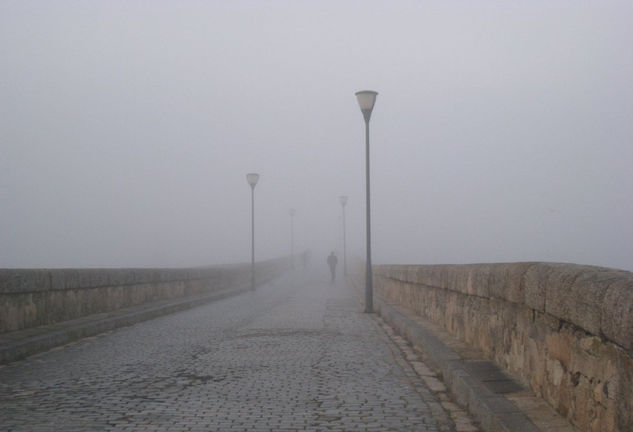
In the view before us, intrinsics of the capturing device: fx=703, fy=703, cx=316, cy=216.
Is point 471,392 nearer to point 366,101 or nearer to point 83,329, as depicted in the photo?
point 83,329

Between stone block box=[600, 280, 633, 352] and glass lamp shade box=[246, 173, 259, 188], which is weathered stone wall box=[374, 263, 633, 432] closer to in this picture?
stone block box=[600, 280, 633, 352]

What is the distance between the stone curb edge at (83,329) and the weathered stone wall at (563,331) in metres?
5.40

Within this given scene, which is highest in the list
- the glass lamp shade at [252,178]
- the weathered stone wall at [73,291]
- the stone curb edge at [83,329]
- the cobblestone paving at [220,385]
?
the glass lamp shade at [252,178]

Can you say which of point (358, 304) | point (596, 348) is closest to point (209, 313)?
point (358, 304)

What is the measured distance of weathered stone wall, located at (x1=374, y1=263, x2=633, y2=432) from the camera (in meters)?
3.63

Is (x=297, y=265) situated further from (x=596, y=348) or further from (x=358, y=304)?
(x=596, y=348)

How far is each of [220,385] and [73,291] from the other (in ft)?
19.2

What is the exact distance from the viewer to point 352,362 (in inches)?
338

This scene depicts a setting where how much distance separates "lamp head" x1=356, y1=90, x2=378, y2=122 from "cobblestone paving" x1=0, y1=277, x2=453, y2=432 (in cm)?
637

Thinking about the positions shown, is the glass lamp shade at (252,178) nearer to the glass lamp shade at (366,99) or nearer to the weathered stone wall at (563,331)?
the glass lamp shade at (366,99)

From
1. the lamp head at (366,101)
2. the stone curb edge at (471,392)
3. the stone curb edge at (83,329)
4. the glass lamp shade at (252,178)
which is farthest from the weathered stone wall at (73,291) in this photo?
the glass lamp shade at (252,178)

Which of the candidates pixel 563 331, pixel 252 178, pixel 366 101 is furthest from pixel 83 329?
pixel 252 178

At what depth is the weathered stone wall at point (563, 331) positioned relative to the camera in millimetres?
3629

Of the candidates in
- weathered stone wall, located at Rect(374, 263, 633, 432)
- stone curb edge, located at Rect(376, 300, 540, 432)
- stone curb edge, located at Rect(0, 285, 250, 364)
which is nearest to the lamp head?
stone curb edge, located at Rect(0, 285, 250, 364)
